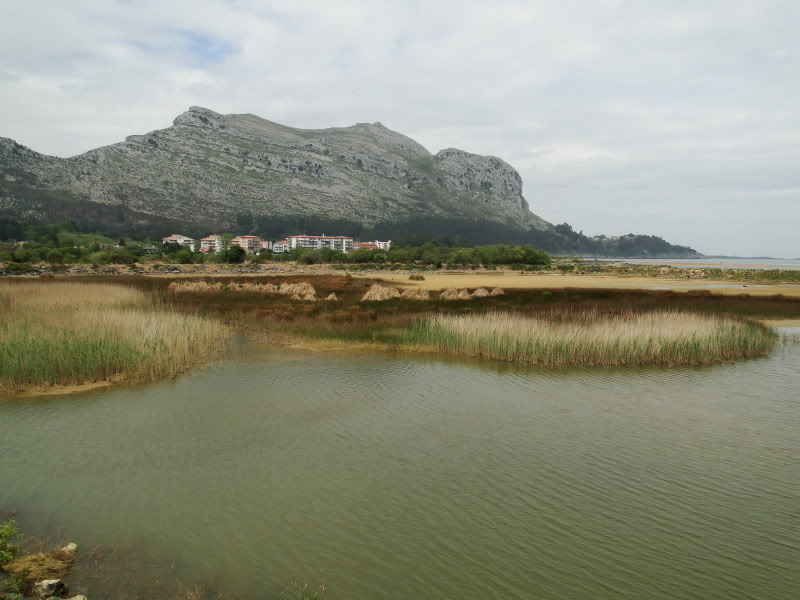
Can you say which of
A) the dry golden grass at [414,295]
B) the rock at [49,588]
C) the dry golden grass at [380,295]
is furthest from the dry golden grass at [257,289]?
the rock at [49,588]

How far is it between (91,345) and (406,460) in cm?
1265

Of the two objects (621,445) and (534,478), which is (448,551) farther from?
(621,445)

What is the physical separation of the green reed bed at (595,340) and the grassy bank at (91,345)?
945 cm

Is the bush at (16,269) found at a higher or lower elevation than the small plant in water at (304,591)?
higher

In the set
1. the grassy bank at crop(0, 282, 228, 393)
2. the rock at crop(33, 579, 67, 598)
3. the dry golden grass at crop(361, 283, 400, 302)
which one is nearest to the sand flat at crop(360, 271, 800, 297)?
the dry golden grass at crop(361, 283, 400, 302)

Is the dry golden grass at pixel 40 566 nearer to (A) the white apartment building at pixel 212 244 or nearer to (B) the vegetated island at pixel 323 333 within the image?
(B) the vegetated island at pixel 323 333

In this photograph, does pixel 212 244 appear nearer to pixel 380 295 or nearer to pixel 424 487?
pixel 380 295

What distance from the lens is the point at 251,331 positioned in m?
25.8

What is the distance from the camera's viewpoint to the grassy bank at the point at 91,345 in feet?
A: 49.2

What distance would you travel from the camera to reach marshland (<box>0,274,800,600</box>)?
6.52 m

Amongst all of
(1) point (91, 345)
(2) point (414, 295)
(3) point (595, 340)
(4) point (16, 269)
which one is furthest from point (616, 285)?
(4) point (16, 269)

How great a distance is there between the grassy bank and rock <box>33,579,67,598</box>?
11111 millimetres

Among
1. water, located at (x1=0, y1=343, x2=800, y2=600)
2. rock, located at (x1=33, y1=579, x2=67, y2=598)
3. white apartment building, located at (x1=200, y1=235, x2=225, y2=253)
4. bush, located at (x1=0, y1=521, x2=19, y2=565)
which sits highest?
white apartment building, located at (x1=200, y1=235, x2=225, y2=253)

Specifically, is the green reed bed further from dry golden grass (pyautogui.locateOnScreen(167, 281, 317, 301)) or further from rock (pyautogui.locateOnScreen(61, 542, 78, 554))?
dry golden grass (pyautogui.locateOnScreen(167, 281, 317, 301))
